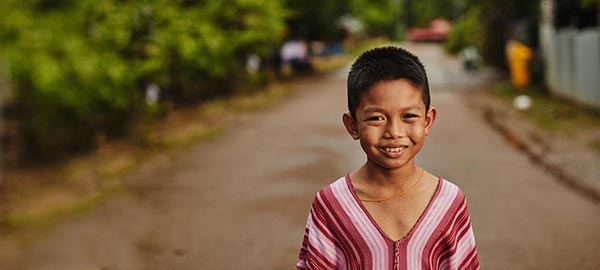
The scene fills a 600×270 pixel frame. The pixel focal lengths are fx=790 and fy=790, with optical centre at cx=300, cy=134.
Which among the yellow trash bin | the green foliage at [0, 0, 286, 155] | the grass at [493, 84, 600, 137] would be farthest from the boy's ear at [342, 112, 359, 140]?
the yellow trash bin

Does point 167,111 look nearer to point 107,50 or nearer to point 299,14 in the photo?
point 107,50

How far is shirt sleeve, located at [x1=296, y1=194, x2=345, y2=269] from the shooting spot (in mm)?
2701

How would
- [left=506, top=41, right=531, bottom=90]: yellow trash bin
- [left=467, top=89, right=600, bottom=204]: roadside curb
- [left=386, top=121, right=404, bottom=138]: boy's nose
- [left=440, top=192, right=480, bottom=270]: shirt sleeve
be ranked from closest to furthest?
[left=386, top=121, right=404, bottom=138]: boy's nose, [left=440, top=192, right=480, bottom=270]: shirt sleeve, [left=467, top=89, right=600, bottom=204]: roadside curb, [left=506, top=41, right=531, bottom=90]: yellow trash bin

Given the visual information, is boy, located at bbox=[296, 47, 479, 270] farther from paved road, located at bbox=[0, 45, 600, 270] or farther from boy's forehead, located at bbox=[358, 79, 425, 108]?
paved road, located at bbox=[0, 45, 600, 270]

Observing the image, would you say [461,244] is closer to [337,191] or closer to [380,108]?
[337,191]

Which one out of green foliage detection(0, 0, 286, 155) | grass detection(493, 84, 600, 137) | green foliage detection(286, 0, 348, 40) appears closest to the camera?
green foliage detection(0, 0, 286, 155)

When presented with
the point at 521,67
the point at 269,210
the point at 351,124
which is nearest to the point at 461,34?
the point at 521,67

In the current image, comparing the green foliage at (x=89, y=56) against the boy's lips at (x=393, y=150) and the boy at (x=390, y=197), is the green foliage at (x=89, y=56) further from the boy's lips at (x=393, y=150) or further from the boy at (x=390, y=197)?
the boy's lips at (x=393, y=150)

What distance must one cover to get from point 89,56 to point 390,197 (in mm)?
7157

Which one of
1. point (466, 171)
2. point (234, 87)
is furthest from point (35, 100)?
point (234, 87)

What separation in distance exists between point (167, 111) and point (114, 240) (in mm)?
8850

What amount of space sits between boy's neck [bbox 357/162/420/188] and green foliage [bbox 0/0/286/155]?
20.6ft

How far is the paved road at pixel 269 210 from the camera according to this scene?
238 inches

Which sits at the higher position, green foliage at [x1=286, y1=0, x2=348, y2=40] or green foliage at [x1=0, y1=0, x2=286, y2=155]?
green foliage at [x1=0, y1=0, x2=286, y2=155]
